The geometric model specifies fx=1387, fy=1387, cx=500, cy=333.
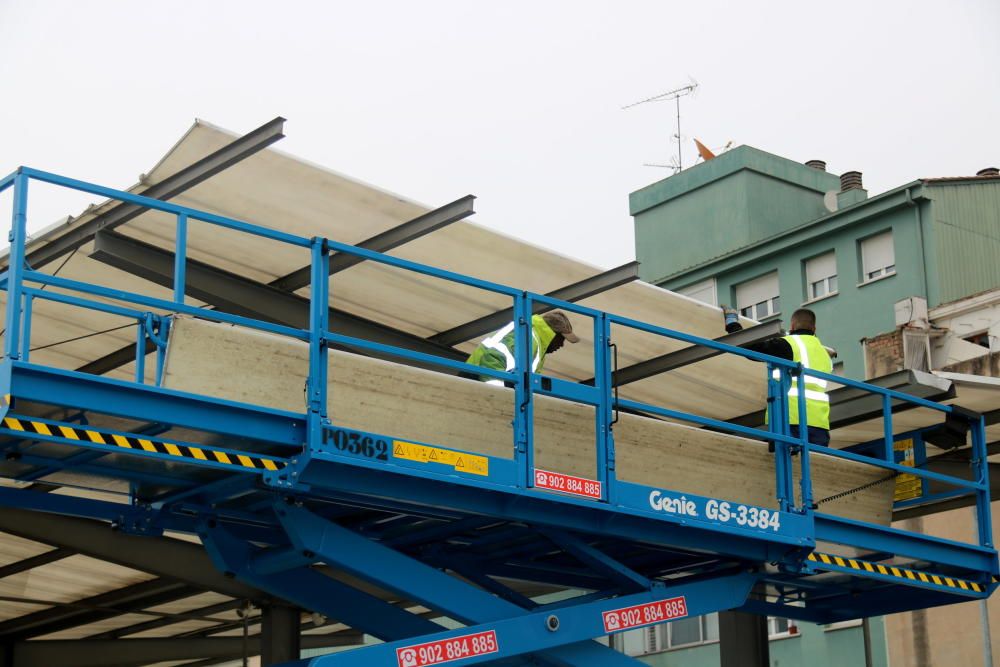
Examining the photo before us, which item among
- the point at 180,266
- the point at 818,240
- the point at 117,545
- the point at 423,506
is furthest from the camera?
the point at 818,240

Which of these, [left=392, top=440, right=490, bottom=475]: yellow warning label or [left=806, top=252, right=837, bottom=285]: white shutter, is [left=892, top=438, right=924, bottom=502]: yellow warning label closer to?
[left=392, top=440, right=490, bottom=475]: yellow warning label

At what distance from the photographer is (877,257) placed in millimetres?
39438

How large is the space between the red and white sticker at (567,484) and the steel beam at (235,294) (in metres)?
2.98

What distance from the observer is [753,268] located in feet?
140

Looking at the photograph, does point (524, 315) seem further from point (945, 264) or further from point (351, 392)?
point (945, 264)

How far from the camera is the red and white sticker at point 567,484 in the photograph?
9.12 m

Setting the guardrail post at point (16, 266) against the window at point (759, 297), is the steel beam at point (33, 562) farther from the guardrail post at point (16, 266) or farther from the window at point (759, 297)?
the window at point (759, 297)

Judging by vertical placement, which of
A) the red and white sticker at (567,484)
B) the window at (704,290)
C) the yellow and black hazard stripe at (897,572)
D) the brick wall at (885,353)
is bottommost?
the yellow and black hazard stripe at (897,572)

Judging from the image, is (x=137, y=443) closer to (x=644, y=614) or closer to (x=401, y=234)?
(x=401, y=234)

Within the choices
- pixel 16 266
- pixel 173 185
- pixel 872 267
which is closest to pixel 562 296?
pixel 173 185

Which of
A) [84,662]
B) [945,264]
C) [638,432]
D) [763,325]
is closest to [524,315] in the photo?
[638,432]

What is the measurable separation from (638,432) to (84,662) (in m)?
10.8

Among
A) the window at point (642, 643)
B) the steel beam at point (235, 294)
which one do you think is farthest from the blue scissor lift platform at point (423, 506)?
the window at point (642, 643)

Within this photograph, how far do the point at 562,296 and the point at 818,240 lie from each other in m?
30.6
